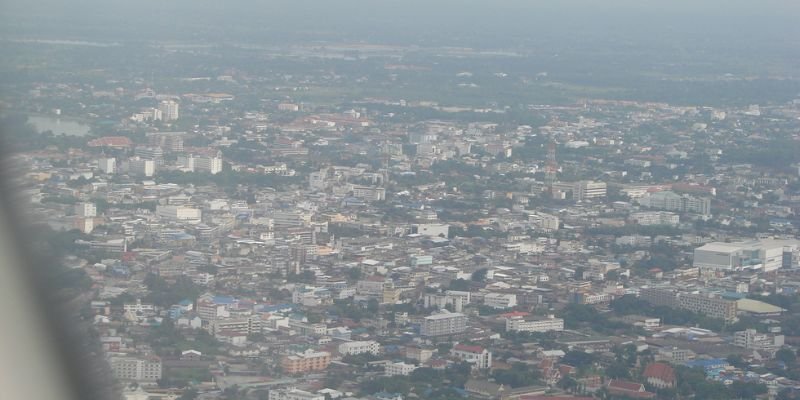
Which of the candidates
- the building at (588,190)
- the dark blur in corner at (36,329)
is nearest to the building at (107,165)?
the building at (588,190)

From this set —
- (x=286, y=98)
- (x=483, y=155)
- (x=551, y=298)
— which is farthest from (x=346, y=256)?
(x=286, y=98)

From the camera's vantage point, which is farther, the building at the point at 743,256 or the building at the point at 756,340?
the building at the point at 743,256

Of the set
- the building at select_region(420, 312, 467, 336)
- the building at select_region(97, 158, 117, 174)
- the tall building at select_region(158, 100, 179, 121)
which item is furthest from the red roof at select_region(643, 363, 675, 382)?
the tall building at select_region(158, 100, 179, 121)

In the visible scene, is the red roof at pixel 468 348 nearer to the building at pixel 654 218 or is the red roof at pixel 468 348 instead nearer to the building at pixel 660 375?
the building at pixel 660 375

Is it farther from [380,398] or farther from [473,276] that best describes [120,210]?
[380,398]

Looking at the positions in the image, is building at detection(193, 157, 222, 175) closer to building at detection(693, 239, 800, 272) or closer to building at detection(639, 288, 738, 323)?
building at detection(693, 239, 800, 272)
